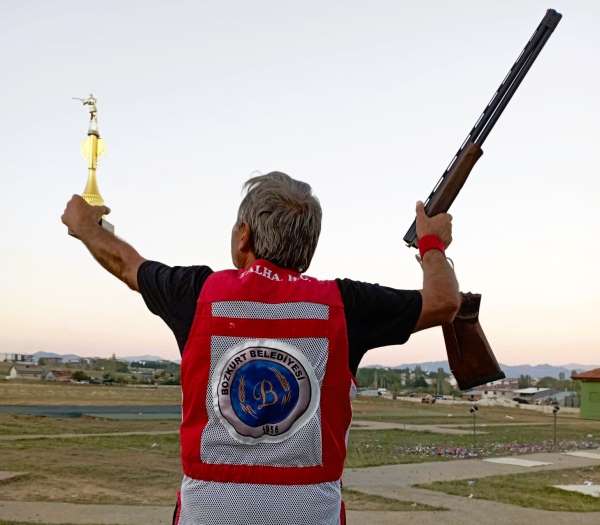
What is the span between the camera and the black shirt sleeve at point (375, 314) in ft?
7.25

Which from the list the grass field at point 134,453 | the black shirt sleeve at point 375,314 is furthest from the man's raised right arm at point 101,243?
the grass field at point 134,453

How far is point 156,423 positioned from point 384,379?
89881mm

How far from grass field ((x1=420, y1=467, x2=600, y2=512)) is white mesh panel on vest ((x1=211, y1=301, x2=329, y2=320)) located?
974 cm

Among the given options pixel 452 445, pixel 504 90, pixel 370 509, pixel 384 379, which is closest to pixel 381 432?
pixel 452 445

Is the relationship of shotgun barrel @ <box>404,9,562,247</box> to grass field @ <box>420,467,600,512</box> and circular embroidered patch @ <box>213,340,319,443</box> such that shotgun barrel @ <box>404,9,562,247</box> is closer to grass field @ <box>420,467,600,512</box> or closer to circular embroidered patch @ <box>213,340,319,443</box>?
circular embroidered patch @ <box>213,340,319,443</box>

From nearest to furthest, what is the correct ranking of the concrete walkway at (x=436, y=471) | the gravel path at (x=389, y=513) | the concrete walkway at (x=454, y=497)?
the gravel path at (x=389, y=513) < the concrete walkway at (x=454, y=497) < the concrete walkway at (x=436, y=471)

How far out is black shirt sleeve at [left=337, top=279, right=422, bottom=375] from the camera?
221 centimetres

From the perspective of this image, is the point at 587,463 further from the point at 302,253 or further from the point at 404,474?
the point at 302,253

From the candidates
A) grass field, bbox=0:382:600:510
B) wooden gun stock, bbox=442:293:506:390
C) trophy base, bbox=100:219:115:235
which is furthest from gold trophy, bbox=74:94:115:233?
grass field, bbox=0:382:600:510

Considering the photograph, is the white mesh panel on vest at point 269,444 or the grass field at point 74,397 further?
the grass field at point 74,397

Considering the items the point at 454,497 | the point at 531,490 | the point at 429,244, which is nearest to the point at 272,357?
the point at 429,244

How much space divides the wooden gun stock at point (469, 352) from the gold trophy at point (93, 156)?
1419 millimetres

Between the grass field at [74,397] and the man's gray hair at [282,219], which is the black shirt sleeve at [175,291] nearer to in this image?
the man's gray hair at [282,219]

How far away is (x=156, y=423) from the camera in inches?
983
